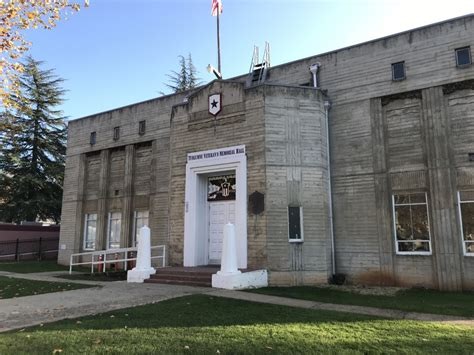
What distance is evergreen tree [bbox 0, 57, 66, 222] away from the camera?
3197 centimetres

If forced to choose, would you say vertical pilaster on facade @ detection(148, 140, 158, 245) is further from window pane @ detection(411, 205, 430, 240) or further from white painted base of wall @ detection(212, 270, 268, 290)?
window pane @ detection(411, 205, 430, 240)

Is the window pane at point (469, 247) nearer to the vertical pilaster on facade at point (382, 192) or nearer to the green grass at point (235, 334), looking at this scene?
the vertical pilaster on facade at point (382, 192)

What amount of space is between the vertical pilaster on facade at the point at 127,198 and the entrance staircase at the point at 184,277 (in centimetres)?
715

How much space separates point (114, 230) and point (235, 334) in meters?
16.5

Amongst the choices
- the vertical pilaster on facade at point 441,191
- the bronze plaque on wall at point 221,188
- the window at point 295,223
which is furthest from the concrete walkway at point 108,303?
the vertical pilaster on facade at point 441,191

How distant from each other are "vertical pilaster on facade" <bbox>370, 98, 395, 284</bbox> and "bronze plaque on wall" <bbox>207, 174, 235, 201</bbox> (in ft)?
16.9

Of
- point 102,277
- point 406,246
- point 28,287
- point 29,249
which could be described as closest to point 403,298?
point 406,246

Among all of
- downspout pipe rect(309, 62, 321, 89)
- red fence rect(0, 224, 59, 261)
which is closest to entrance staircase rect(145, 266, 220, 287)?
downspout pipe rect(309, 62, 321, 89)

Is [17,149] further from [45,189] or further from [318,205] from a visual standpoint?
[318,205]

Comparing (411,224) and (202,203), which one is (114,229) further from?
(411,224)

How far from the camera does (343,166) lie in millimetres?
14961

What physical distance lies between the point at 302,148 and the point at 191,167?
4.26m

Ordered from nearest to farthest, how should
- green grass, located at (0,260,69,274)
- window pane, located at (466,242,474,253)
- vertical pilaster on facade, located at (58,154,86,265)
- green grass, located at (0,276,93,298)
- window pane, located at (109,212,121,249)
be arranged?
1. green grass, located at (0,276,93,298)
2. window pane, located at (466,242,474,253)
3. green grass, located at (0,260,69,274)
4. window pane, located at (109,212,121,249)
5. vertical pilaster on facade, located at (58,154,86,265)

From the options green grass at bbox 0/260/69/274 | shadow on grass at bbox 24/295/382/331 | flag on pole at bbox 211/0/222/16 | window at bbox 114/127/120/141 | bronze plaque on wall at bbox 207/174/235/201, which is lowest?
shadow on grass at bbox 24/295/382/331
